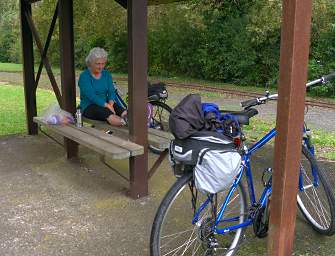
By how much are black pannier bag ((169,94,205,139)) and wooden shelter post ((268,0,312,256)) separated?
1.66 feet

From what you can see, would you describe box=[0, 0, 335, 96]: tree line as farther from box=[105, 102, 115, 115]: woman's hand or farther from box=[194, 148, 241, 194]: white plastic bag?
box=[194, 148, 241, 194]: white plastic bag

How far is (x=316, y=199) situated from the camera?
4008 mm

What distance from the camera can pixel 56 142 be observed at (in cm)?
656

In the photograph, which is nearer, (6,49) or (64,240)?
(64,240)

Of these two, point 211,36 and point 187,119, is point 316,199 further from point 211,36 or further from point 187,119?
point 211,36

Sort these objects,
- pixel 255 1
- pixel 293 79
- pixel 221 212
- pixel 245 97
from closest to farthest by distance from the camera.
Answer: pixel 293 79
pixel 221 212
pixel 245 97
pixel 255 1

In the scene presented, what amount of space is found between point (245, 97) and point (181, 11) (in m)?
8.41

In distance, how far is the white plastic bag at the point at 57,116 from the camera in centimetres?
537

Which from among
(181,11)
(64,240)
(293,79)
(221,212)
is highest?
(181,11)

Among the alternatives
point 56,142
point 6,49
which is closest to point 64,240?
point 56,142

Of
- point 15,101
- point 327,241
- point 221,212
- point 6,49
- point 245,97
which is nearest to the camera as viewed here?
point 221,212

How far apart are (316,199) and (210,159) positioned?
5.54 ft

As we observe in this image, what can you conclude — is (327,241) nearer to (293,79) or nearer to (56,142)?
(293,79)

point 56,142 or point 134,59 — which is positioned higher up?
point 134,59
